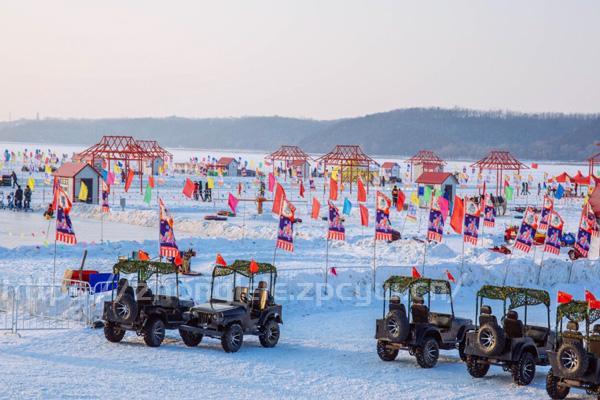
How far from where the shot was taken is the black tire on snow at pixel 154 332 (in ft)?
52.0

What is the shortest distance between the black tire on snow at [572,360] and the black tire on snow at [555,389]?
27 centimetres

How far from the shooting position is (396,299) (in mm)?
15266

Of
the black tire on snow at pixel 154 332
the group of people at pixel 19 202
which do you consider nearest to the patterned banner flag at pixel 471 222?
the black tire on snow at pixel 154 332

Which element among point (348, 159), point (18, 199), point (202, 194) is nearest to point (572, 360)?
point (18, 199)

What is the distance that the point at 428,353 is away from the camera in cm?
1505

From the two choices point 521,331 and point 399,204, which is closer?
point 521,331

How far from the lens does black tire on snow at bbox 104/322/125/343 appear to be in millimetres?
16000

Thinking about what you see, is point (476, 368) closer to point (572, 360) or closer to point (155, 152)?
point (572, 360)

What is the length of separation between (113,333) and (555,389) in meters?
7.72

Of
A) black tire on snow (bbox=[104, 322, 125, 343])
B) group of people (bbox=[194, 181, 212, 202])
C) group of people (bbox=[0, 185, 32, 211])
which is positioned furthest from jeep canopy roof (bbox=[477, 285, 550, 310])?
group of people (bbox=[194, 181, 212, 202])

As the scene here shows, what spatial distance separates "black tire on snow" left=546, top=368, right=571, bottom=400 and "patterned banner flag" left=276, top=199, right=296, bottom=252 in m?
9.94

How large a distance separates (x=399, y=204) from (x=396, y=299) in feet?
90.7

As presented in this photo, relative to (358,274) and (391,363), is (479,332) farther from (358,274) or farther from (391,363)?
(358,274)

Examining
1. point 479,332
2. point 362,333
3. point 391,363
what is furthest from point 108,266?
point 479,332
